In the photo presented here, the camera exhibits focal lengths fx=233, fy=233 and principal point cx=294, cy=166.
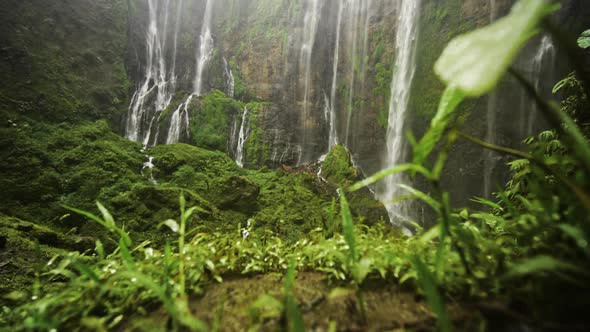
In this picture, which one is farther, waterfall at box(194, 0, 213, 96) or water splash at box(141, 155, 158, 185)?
waterfall at box(194, 0, 213, 96)

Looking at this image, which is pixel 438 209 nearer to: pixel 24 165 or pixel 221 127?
pixel 24 165

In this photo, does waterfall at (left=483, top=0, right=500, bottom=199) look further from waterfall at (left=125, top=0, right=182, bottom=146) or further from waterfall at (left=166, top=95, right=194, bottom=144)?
waterfall at (left=125, top=0, right=182, bottom=146)

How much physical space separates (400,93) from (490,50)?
11865 mm

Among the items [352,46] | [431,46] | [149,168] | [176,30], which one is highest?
[176,30]

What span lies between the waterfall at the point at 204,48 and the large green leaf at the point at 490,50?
700 inches

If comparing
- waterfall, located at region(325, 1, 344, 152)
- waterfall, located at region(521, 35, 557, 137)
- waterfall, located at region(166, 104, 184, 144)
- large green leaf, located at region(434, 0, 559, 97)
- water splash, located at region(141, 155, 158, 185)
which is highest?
waterfall, located at region(325, 1, 344, 152)

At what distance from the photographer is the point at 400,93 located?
36.2 ft

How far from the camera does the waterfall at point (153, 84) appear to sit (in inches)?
502

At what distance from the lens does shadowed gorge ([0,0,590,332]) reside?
0.76 meters

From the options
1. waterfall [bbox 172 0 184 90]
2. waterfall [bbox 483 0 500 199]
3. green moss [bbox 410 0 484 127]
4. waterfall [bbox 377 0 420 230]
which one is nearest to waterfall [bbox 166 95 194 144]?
waterfall [bbox 172 0 184 90]

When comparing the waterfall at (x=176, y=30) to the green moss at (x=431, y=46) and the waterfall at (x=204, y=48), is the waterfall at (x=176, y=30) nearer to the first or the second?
the waterfall at (x=204, y=48)

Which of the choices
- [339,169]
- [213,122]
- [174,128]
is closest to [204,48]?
[213,122]

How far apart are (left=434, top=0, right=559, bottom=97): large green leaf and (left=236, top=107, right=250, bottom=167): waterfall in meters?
12.8

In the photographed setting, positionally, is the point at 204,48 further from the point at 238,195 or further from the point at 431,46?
the point at 238,195
